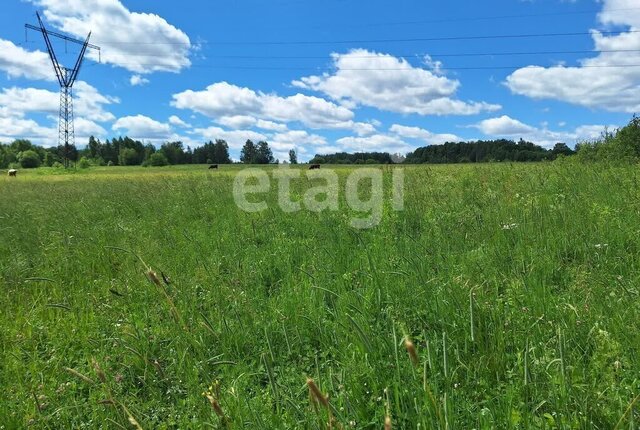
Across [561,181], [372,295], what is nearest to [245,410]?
[372,295]

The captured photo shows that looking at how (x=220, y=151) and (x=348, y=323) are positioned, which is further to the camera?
(x=220, y=151)

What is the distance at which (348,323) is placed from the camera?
106 inches

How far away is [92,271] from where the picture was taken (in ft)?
16.1

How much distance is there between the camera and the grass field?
5.95ft

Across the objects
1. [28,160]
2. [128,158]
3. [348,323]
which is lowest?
[348,323]

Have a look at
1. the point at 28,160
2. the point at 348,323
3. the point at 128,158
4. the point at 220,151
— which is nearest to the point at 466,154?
the point at 348,323

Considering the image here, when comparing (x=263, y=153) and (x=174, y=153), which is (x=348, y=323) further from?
(x=174, y=153)

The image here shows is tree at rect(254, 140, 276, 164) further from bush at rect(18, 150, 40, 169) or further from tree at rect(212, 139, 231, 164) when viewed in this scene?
bush at rect(18, 150, 40, 169)

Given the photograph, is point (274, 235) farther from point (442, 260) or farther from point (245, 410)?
point (245, 410)

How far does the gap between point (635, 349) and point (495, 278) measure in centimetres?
108

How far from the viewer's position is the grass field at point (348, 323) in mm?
1814

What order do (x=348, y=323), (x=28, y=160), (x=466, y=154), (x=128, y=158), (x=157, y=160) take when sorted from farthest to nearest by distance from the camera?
(x=128, y=158)
(x=28, y=160)
(x=157, y=160)
(x=466, y=154)
(x=348, y=323)

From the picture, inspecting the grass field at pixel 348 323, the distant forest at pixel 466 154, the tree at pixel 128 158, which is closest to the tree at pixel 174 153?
the tree at pixel 128 158

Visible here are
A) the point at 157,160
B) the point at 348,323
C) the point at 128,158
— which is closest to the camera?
the point at 348,323
